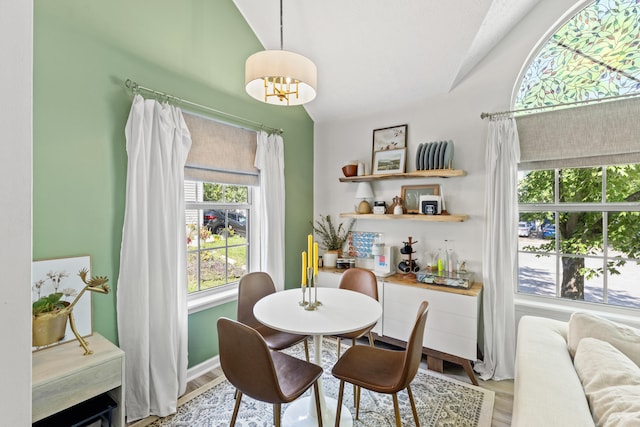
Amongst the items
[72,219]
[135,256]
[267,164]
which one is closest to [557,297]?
[267,164]

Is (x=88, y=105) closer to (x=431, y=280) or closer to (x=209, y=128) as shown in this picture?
(x=209, y=128)

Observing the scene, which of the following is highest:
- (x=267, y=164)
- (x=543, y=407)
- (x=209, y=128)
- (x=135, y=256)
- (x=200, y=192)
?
(x=209, y=128)

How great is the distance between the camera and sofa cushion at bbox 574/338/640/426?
931 mm

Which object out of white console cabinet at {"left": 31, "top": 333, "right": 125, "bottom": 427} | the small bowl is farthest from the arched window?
white console cabinet at {"left": 31, "top": 333, "right": 125, "bottom": 427}

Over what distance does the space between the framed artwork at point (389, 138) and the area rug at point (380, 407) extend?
86.4 inches

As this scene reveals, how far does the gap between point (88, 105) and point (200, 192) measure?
0.96 m

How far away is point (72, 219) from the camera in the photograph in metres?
1.78

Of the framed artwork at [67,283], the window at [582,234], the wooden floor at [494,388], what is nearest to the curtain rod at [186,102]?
the framed artwork at [67,283]

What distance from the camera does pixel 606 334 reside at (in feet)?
4.66

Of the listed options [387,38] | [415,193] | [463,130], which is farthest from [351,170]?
[387,38]

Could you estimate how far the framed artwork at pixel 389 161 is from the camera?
3.07 meters

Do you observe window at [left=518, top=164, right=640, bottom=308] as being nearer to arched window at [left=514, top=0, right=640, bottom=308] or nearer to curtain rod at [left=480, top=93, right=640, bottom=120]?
arched window at [left=514, top=0, right=640, bottom=308]

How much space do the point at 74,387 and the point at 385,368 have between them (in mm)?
1601

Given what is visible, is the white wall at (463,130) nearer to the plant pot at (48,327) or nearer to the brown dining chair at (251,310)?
the brown dining chair at (251,310)
